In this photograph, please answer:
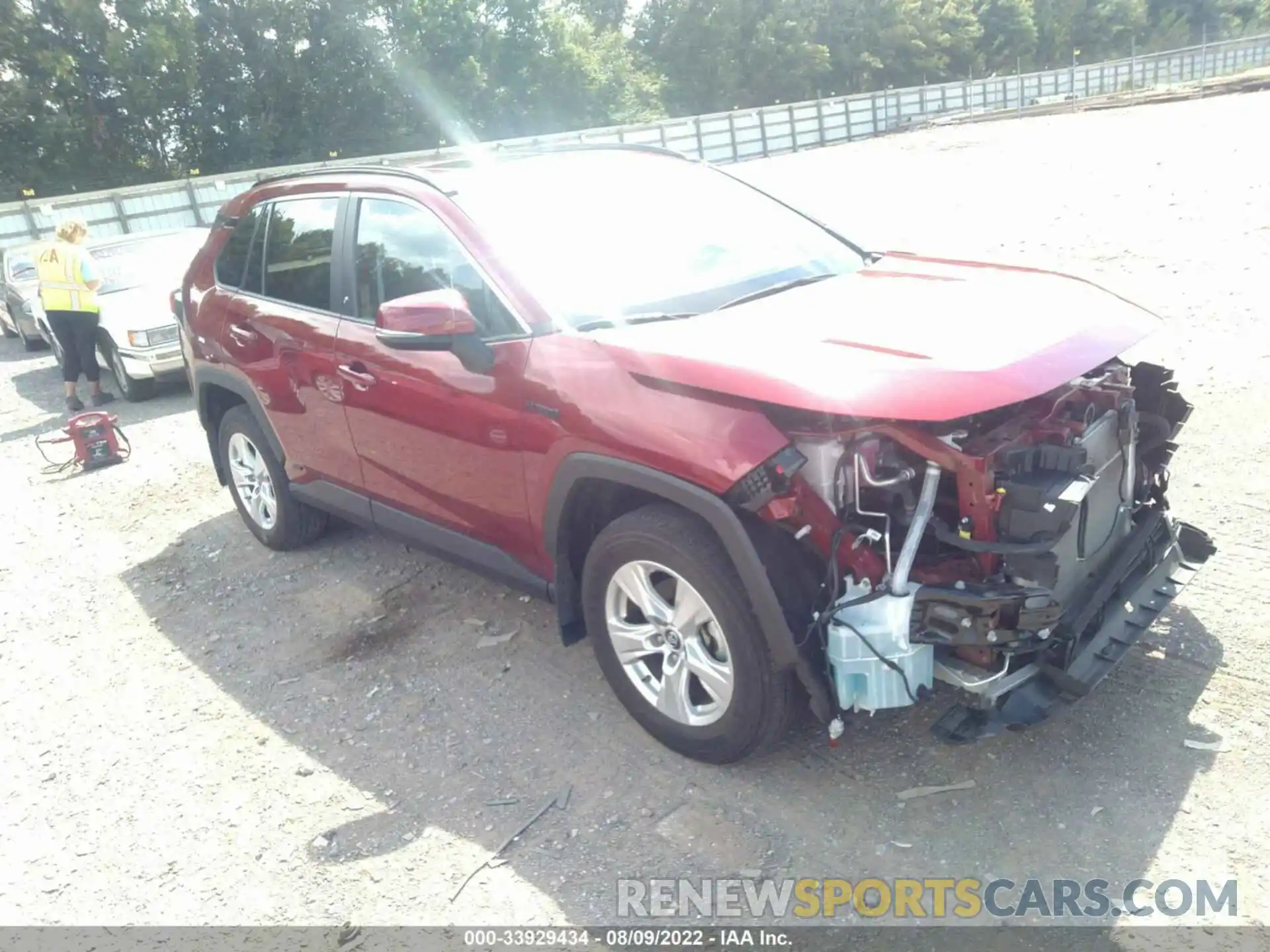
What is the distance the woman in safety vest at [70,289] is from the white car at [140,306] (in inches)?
12.0

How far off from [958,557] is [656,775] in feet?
4.16

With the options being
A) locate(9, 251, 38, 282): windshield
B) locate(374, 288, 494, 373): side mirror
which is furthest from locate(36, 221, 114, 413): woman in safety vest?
locate(374, 288, 494, 373): side mirror

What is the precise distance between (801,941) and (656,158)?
3.40m

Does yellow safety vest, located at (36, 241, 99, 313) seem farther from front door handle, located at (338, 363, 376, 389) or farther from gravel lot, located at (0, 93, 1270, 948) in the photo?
front door handle, located at (338, 363, 376, 389)

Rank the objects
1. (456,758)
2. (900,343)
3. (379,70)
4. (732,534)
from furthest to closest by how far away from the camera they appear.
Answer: (379,70) < (456,758) < (900,343) < (732,534)

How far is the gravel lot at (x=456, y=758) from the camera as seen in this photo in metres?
3.04

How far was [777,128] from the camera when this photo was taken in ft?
119

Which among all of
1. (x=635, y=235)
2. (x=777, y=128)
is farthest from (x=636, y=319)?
(x=777, y=128)

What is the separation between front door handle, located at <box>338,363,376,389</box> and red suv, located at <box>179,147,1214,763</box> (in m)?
0.03

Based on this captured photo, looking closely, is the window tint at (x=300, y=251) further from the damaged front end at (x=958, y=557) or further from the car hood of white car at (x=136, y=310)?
the car hood of white car at (x=136, y=310)

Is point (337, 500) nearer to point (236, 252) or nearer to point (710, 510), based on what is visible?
point (236, 252)

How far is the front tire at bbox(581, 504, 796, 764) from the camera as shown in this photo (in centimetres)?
310

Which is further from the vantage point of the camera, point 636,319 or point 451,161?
point 451,161

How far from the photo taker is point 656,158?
473 cm
